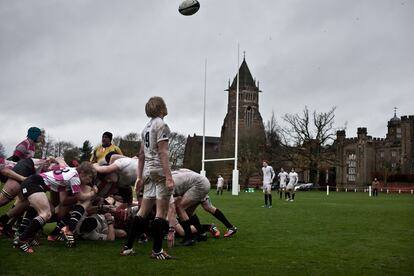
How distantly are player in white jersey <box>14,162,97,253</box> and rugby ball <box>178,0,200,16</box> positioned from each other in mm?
7543

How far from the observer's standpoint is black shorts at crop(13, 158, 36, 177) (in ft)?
25.6

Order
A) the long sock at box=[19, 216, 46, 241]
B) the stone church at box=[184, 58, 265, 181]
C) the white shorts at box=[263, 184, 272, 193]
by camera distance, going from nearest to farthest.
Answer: the long sock at box=[19, 216, 46, 241], the white shorts at box=[263, 184, 272, 193], the stone church at box=[184, 58, 265, 181]

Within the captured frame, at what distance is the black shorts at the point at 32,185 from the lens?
7023 mm

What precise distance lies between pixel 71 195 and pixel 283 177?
24015 mm

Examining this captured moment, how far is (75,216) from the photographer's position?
723 cm

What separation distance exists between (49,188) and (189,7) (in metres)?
7.89

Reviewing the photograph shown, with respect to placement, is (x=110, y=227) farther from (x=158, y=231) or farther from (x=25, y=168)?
(x=158, y=231)

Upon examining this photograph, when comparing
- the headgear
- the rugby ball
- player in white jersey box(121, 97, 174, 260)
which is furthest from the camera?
the rugby ball

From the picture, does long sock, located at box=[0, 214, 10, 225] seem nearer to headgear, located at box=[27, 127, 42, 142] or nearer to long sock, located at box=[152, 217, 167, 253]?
headgear, located at box=[27, 127, 42, 142]

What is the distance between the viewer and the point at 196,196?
26.9 feet

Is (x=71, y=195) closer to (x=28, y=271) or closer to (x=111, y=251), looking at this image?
(x=111, y=251)

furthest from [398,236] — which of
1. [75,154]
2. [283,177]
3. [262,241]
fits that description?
[75,154]

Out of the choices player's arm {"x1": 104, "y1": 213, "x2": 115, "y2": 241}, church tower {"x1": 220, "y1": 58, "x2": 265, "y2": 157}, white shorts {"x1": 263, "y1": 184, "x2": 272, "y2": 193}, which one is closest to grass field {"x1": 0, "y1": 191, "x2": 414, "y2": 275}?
player's arm {"x1": 104, "y1": 213, "x2": 115, "y2": 241}

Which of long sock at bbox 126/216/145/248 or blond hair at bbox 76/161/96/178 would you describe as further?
blond hair at bbox 76/161/96/178
